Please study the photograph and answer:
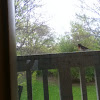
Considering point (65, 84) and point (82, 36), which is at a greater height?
point (82, 36)

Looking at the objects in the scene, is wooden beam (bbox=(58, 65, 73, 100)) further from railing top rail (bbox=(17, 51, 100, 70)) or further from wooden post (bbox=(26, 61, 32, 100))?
wooden post (bbox=(26, 61, 32, 100))

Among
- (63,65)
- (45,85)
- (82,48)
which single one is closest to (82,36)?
(82,48)

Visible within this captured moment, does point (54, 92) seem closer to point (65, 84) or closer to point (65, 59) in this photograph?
point (65, 84)

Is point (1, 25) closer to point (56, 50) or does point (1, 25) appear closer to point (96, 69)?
point (56, 50)

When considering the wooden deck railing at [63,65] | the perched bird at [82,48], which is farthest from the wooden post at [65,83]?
the perched bird at [82,48]

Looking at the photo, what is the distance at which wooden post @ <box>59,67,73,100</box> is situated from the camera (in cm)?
54

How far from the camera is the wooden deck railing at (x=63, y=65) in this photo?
530 millimetres

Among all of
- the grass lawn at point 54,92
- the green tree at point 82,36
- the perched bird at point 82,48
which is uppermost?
the green tree at point 82,36

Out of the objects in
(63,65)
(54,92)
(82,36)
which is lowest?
(54,92)

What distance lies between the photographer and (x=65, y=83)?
21.3 inches

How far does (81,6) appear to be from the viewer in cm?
58

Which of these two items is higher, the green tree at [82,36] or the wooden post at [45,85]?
the green tree at [82,36]

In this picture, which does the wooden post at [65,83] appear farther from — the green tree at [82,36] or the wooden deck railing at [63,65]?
the green tree at [82,36]

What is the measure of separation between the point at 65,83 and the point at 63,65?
0.09m
